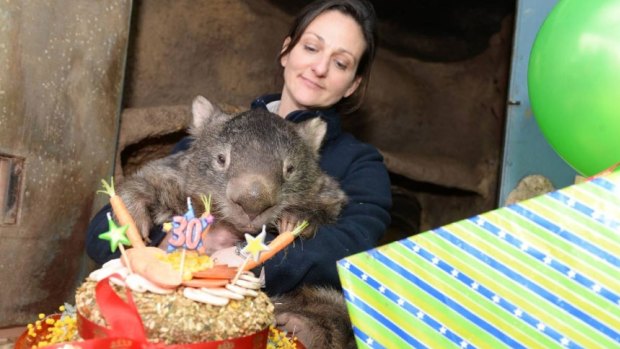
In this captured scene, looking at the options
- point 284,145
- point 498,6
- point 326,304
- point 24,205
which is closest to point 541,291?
point 326,304

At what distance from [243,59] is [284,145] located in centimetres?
209

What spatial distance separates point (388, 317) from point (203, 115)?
71.9 inches

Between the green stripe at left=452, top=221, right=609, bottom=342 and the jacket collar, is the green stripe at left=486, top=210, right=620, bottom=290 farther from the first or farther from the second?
the jacket collar

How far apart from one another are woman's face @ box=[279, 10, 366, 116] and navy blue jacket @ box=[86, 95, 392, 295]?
11 cm

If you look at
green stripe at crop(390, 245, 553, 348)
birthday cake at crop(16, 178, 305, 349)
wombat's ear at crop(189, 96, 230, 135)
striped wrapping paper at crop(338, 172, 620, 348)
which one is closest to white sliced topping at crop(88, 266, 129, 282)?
birthday cake at crop(16, 178, 305, 349)

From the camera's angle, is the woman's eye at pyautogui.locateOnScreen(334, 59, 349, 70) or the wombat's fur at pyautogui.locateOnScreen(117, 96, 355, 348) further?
the woman's eye at pyautogui.locateOnScreen(334, 59, 349, 70)

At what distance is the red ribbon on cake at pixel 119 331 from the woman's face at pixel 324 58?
74.8 inches

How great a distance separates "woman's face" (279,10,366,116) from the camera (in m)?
3.19

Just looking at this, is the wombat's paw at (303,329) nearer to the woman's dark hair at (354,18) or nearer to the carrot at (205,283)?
the carrot at (205,283)

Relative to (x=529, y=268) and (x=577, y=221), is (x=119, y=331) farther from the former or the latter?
(x=577, y=221)

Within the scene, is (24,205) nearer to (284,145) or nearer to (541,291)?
(284,145)

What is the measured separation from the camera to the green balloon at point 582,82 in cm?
225

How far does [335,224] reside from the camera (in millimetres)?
2732

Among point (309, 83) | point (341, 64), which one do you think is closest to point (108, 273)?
point (309, 83)
